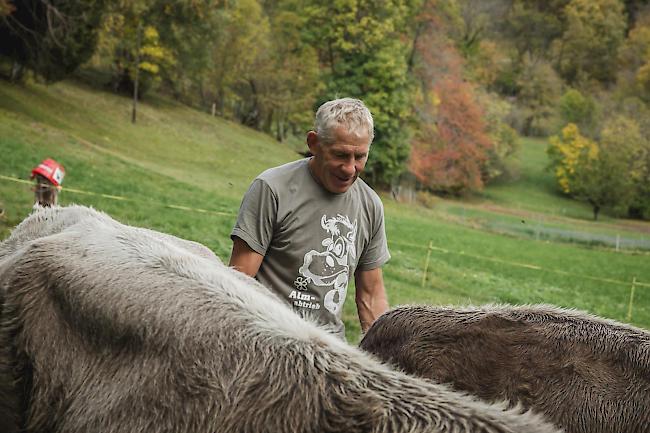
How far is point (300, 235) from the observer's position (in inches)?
128

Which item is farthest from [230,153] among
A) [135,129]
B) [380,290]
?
[380,290]

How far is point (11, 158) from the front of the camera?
1700 cm

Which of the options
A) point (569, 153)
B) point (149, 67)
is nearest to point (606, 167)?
point (569, 153)

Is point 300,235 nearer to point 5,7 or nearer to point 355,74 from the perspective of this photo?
point 5,7

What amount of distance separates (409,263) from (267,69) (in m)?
32.8

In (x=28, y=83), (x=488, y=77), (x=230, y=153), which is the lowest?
(x=230, y=153)

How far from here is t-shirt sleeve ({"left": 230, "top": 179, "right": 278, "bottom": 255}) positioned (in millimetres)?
3170

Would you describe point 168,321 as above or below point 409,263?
above

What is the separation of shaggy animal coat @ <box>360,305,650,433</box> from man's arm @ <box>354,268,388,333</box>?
21.8 inches

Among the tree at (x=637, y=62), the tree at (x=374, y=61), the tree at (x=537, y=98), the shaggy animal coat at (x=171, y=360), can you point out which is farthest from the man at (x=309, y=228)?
the tree at (x=537, y=98)

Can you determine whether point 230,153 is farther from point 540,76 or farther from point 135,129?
point 540,76

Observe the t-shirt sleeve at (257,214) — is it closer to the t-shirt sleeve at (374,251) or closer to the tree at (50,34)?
the t-shirt sleeve at (374,251)

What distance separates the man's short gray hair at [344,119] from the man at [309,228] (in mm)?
10

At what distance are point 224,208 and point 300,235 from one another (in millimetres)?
15193
